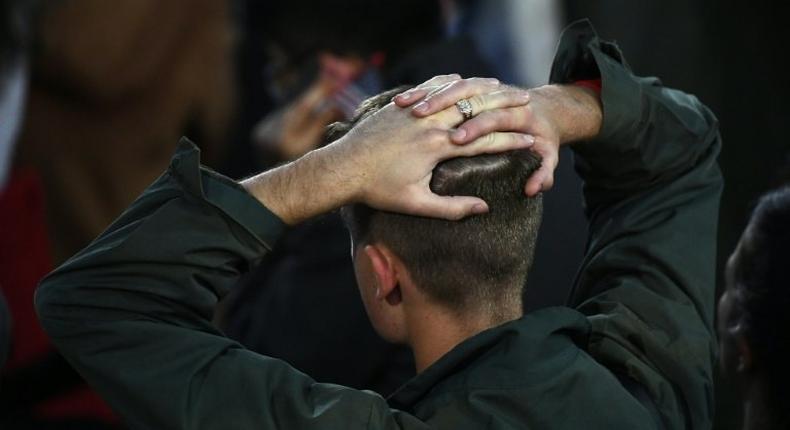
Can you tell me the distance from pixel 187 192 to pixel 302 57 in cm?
168

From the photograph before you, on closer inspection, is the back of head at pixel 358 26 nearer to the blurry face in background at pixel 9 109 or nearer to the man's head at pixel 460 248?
the blurry face in background at pixel 9 109

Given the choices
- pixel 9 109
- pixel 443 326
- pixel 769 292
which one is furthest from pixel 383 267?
pixel 9 109

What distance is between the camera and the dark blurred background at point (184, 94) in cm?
345

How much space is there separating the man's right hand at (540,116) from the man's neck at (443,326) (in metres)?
0.16

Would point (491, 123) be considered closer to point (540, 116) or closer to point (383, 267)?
point (540, 116)

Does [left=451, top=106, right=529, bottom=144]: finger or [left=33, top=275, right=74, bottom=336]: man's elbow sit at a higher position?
[left=451, top=106, right=529, bottom=144]: finger

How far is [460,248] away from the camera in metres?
1.68

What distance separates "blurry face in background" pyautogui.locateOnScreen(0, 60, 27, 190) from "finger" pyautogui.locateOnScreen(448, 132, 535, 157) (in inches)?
95.5

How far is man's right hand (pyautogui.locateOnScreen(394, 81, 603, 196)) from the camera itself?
1650 millimetres

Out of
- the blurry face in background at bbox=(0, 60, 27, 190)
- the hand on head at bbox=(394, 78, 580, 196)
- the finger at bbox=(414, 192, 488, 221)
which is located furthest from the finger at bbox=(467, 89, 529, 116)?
the blurry face in background at bbox=(0, 60, 27, 190)

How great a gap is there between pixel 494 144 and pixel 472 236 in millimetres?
112

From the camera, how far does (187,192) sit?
5.32 feet

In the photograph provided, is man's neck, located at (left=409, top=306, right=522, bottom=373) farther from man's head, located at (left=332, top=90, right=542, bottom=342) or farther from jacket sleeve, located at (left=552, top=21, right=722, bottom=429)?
jacket sleeve, located at (left=552, top=21, right=722, bottom=429)

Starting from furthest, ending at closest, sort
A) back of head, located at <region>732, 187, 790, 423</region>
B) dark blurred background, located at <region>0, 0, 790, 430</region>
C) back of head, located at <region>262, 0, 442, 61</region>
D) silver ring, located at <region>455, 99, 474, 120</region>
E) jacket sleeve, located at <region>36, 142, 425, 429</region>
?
1. dark blurred background, located at <region>0, 0, 790, 430</region>
2. back of head, located at <region>262, 0, 442, 61</region>
3. back of head, located at <region>732, 187, 790, 423</region>
4. silver ring, located at <region>455, 99, 474, 120</region>
5. jacket sleeve, located at <region>36, 142, 425, 429</region>
